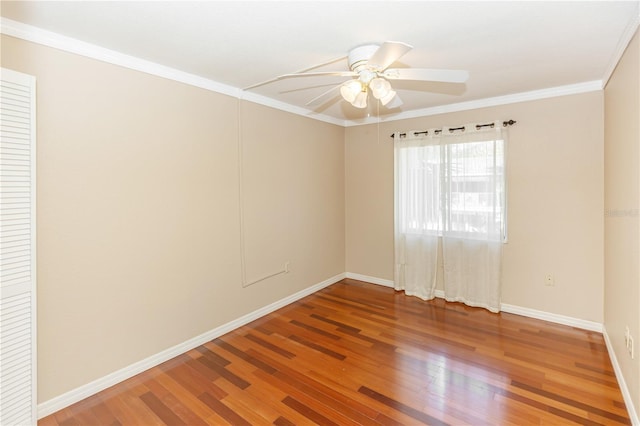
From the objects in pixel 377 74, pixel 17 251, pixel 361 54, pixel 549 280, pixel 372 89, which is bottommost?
pixel 549 280

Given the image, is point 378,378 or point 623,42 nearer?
point 623,42

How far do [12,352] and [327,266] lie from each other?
338 cm

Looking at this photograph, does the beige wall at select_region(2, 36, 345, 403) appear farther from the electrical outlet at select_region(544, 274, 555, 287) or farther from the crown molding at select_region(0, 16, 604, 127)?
the electrical outlet at select_region(544, 274, 555, 287)

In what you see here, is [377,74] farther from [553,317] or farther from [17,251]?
[553,317]

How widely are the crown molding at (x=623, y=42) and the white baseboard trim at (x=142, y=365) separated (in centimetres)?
374

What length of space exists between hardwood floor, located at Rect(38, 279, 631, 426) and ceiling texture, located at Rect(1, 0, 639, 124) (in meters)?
2.40

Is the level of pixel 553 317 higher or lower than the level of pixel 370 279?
lower

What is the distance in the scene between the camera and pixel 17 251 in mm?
1780

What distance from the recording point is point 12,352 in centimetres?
174

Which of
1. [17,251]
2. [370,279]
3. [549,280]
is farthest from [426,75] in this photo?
[370,279]

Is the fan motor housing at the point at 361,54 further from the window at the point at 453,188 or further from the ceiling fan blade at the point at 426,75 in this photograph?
the window at the point at 453,188

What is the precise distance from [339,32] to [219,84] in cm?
146

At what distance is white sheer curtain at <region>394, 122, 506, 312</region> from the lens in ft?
11.7

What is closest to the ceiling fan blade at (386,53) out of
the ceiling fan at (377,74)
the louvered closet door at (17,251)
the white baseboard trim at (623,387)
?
the ceiling fan at (377,74)
